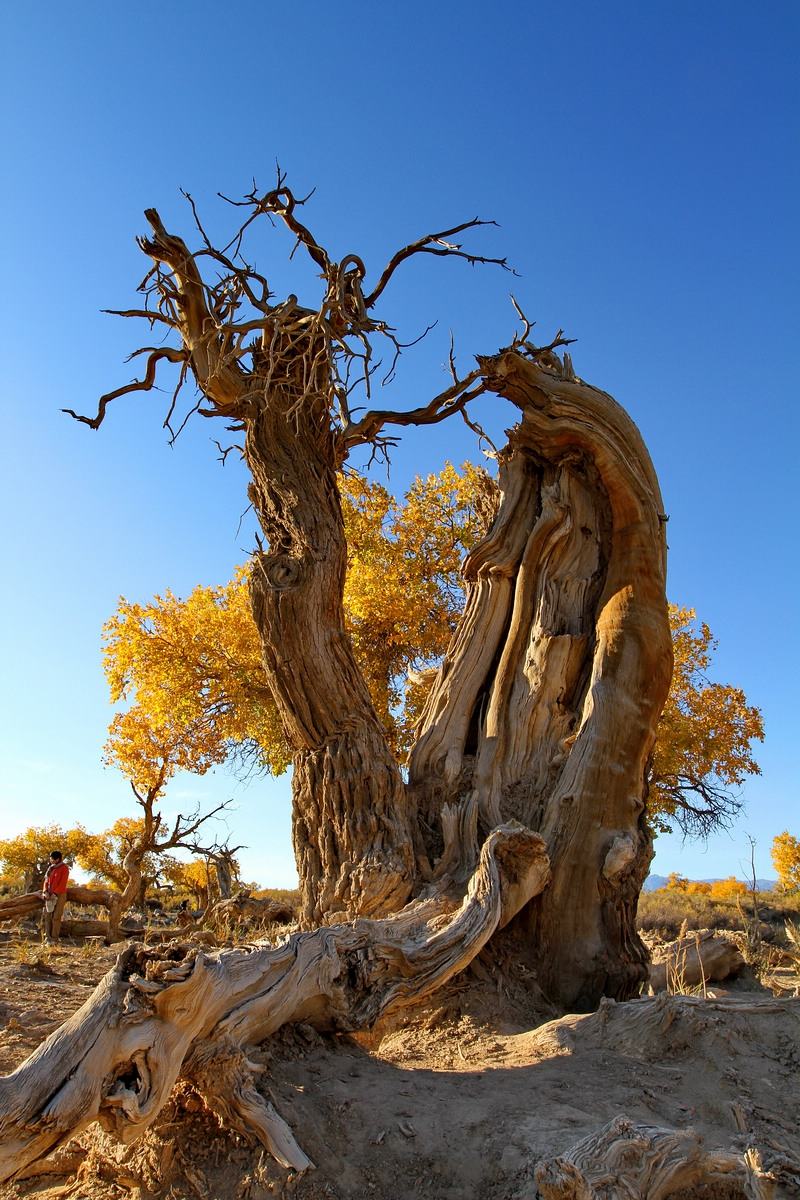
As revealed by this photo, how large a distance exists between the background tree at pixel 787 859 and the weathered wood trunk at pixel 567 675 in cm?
3435

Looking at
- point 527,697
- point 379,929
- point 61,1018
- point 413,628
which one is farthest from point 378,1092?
point 413,628

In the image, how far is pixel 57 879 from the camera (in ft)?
37.1

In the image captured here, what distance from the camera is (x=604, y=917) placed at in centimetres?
632

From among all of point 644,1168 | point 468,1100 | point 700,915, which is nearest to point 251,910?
point 468,1100

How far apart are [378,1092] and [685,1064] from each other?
1840 mm

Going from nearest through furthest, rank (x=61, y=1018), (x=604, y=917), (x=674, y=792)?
(x=61, y=1018) → (x=604, y=917) → (x=674, y=792)

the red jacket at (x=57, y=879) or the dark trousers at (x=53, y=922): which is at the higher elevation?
the red jacket at (x=57, y=879)

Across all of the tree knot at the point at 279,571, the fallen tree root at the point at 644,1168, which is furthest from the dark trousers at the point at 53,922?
the fallen tree root at the point at 644,1168

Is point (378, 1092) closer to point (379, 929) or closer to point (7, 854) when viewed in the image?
point (379, 929)

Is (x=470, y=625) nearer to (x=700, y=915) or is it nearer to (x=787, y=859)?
(x=700, y=915)

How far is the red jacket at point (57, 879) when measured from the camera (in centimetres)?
1125

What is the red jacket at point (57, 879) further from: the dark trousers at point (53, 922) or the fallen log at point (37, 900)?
the fallen log at point (37, 900)

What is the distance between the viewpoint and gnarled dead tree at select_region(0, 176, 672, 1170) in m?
6.01

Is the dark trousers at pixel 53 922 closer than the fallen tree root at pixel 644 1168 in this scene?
No
